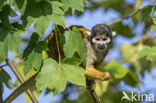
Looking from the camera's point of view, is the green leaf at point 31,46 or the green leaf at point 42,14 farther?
the green leaf at point 31,46

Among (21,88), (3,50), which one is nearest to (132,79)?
(21,88)

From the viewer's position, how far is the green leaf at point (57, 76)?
2572 mm

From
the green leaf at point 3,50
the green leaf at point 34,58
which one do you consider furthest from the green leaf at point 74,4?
the green leaf at point 3,50

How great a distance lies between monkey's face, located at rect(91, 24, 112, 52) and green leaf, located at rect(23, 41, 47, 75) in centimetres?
122

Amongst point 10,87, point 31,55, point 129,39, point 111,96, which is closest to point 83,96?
point 111,96

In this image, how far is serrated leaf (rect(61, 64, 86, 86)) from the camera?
262 centimetres

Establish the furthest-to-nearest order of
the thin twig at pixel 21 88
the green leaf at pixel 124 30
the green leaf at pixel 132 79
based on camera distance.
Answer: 1. the green leaf at pixel 124 30
2. the green leaf at pixel 132 79
3. the thin twig at pixel 21 88

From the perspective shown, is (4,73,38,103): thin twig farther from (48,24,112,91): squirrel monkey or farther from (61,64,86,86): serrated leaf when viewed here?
(61,64,86,86): serrated leaf

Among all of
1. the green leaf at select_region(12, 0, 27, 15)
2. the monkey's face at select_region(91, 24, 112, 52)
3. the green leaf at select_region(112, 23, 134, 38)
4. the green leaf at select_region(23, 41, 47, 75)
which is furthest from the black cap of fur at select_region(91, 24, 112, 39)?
the green leaf at select_region(112, 23, 134, 38)

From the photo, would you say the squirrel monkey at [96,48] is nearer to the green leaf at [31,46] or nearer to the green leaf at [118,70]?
the green leaf at [118,70]

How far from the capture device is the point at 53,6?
8.89ft

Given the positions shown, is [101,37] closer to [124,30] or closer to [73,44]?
[73,44]

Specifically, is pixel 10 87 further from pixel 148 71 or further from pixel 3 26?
pixel 148 71

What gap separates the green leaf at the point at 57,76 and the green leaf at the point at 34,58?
68 millimetres
